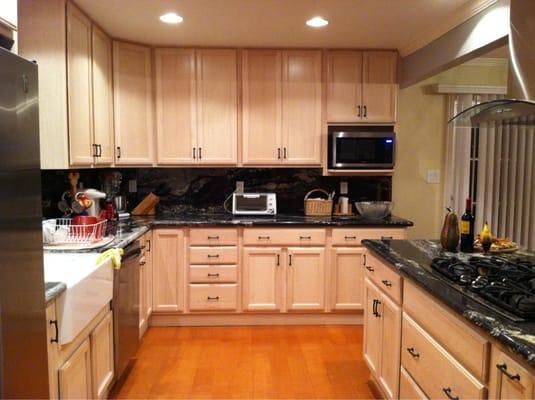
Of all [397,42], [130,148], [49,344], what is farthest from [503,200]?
[49,344]

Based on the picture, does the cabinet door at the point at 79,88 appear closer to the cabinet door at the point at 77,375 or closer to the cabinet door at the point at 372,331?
the cabinet door at the point at 77,375

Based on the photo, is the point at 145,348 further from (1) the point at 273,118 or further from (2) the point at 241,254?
(1) the point at 273,118

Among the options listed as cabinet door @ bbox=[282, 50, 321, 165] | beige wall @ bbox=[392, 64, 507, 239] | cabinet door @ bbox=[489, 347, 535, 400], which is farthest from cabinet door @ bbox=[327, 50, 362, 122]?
cabinet door @ bbox=[489, 347, 535, 400]

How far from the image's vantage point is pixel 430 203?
4223 millimetres

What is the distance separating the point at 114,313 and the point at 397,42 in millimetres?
2949

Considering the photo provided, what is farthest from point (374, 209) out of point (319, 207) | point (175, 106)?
point (175, 106)

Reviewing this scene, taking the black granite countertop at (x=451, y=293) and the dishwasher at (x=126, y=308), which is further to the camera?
the dishwasher at (x=126, y=308)

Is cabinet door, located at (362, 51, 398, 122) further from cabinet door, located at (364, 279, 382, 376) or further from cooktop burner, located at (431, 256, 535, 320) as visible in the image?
cooktop burner, located at (431, 256, 535, 320)

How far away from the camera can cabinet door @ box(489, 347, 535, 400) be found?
1.15 m

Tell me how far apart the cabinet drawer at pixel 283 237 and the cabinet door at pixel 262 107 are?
0.64 meters

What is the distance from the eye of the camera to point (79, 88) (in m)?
2.84

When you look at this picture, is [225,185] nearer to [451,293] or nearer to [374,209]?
[374,209]

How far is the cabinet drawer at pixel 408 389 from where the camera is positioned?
1.86 metres

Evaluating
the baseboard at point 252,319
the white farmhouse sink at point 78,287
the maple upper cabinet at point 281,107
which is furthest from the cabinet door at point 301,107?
the white farmhouse sink at point 78,287
